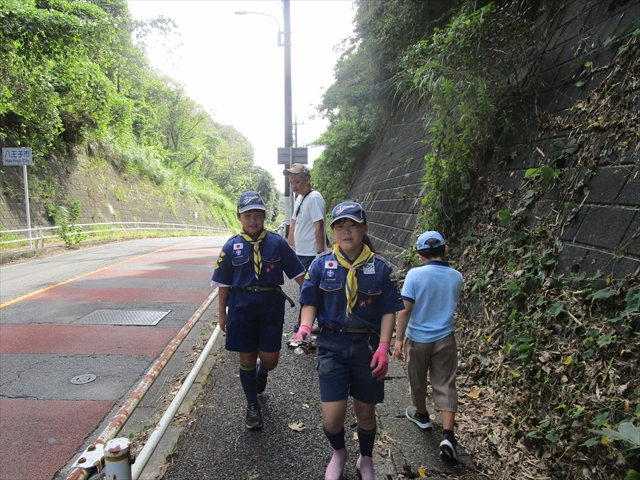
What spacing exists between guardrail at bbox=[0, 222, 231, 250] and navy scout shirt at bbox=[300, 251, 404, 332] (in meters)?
12.8

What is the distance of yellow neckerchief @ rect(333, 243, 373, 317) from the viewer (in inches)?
98.6

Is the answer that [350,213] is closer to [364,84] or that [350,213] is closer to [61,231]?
[364,84]

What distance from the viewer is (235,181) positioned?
61.4 m

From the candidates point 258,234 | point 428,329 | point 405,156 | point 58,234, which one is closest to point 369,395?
point 428,329

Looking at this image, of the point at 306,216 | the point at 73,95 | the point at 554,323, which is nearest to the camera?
the point at 554,323

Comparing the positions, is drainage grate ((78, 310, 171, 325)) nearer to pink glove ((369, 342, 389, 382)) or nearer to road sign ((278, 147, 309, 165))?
pink glove ((369, 342, 389, 382))

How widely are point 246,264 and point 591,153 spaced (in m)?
2.89

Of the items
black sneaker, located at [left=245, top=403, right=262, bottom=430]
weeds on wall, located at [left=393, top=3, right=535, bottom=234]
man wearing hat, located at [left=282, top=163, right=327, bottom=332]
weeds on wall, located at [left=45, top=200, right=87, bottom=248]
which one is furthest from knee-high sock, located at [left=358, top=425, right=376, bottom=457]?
weeds on wall, located at [left=45, top=200, right=87, bottom=248]

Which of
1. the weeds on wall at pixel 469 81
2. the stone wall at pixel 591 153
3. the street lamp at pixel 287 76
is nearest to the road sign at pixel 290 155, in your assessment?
the street lamp at pixel 287 76

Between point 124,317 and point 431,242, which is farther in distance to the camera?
point 124,317

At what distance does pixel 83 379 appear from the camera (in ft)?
14.2

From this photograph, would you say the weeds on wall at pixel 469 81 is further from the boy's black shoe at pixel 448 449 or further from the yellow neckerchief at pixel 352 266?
the boy's black shoe at pixel 448 449

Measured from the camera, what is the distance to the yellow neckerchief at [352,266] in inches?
98.6

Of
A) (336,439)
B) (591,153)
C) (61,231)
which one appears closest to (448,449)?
(336,439)
